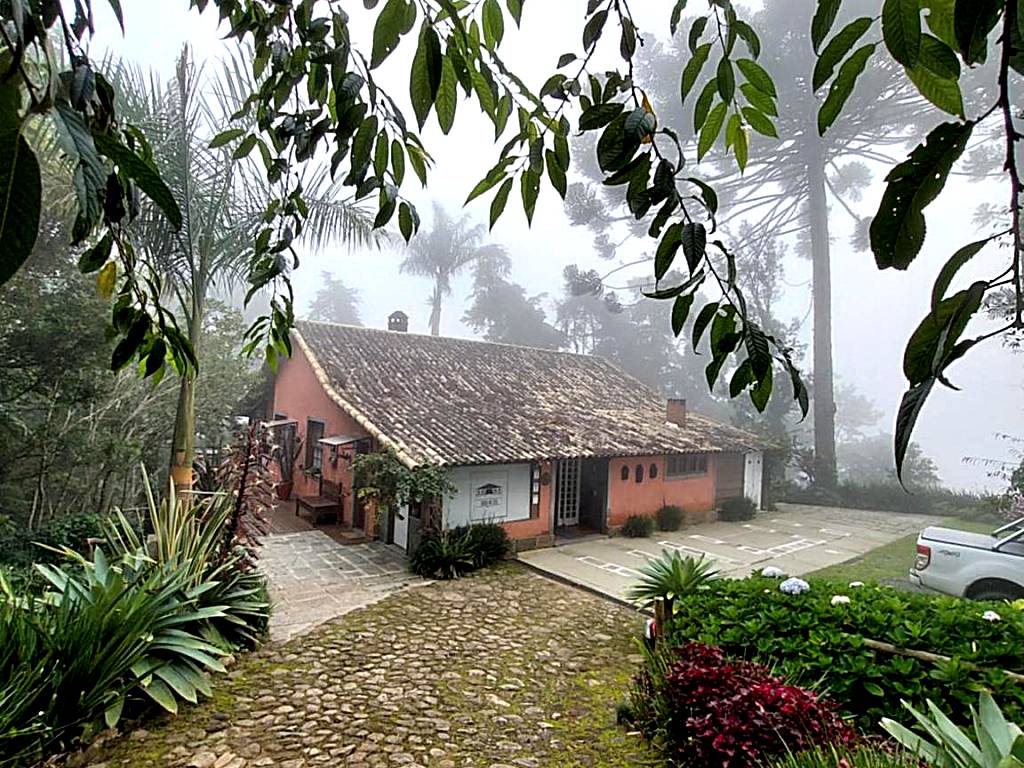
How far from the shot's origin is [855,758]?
265 centimetres

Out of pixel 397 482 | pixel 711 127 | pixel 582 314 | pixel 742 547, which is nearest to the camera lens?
pixel 711 127

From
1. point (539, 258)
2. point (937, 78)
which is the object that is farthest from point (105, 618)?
point (539, 258)

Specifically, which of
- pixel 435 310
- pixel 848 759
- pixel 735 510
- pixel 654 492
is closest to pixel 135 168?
pixel 848 759

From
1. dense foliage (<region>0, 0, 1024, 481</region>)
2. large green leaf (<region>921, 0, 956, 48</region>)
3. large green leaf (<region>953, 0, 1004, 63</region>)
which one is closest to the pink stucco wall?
dense foliage (<region>0, 0, 1024, 481</region>)

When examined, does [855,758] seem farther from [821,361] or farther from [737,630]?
[821,361]

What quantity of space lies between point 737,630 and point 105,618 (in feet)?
15.5

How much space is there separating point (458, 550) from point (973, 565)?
277 inches

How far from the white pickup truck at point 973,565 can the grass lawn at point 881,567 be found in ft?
3.82

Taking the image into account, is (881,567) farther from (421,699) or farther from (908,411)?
(908,411)

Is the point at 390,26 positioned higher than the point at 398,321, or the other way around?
the point at 398,321

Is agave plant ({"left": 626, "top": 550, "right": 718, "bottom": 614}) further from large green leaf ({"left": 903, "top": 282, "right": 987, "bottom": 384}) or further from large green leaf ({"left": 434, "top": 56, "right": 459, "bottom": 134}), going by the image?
large green leaf ({"left": 903, "top": 282, "right": 987, "bottom": 384})

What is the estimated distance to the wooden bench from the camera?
1201 centimetres

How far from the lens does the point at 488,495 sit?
34.6 ft

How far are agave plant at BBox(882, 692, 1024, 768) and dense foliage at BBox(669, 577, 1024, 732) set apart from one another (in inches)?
40.1
